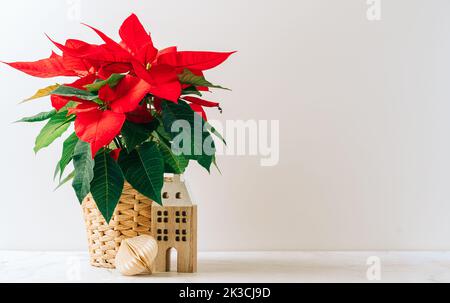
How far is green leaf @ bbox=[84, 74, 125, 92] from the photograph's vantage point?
0.93m

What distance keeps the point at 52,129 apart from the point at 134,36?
0.25m

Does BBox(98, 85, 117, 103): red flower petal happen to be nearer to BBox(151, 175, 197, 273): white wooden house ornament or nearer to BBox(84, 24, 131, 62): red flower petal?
BBox(84, 24, 131, 62): red flower petal

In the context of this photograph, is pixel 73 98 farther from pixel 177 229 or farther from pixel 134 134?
pixel 177 229

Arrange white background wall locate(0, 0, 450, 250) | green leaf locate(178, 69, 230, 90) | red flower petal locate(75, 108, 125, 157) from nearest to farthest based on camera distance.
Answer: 1. red flower petal locate(75, 108, 125, 157)
2. green leaf locate(178, 69, 230, 90)
3. white background wall locate(0, 0, 450, 250)

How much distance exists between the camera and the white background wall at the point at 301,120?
4.29ft

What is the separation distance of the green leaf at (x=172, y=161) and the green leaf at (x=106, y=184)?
0.35 feet

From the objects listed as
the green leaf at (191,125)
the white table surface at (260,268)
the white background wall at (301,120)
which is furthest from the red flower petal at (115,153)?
the white background wall at (301,120)

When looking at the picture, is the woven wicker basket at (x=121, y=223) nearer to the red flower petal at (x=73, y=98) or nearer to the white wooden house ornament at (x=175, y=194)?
the white wooden house ornament at (x=175, y=194)

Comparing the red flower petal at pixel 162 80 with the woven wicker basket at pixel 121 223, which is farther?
the woven wicker basket at pixel 121 223

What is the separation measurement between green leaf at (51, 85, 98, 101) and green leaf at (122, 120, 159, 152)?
0.26ft

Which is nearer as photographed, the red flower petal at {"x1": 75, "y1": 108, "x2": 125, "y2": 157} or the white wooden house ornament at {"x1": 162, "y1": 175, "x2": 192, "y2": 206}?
the red flower petal at {"x1": 75, "y1": 108, "x2": 125, "y2": 157}

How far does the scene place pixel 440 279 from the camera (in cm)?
96

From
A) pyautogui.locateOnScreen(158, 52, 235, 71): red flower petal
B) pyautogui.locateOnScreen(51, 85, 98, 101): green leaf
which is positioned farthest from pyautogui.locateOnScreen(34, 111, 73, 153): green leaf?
pyautogui.locateOnScreen(158, 52, 235, 71): red flower petal

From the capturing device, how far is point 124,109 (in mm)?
910
